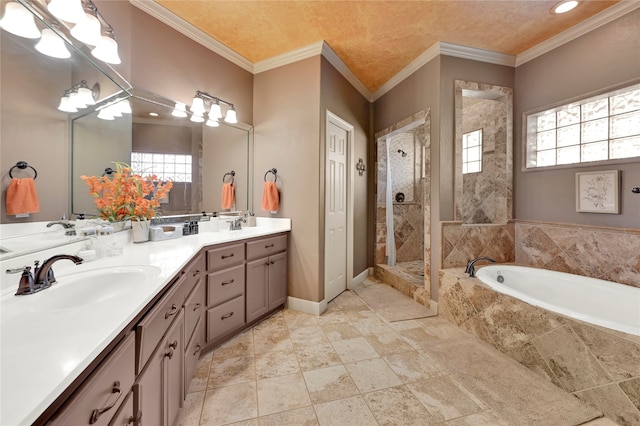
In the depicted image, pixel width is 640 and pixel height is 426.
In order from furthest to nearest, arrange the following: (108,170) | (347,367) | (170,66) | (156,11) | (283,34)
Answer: (283,34)
(170,66)
(156,11)
(347,367)
(108,170)

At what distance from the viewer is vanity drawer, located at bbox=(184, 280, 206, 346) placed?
1.46m

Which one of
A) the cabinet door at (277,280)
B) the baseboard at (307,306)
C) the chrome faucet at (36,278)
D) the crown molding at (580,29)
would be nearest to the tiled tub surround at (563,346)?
the baseboard at (307,306)

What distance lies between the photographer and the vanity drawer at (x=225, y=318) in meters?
1.93

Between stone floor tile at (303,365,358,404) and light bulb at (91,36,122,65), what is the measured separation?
7.76 ft

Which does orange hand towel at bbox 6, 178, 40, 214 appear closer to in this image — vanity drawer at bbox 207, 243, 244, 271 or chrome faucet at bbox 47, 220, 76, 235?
chrome faucet at bbox 47, 220, 76, 235

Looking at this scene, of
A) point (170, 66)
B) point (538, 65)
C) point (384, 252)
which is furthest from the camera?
point (384, 252)

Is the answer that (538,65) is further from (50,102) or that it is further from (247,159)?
(50,102)

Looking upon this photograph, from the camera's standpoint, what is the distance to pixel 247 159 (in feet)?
9.60

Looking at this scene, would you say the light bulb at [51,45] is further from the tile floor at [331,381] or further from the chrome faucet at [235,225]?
the tile floor at [331,381]

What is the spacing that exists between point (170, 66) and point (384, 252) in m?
3.35

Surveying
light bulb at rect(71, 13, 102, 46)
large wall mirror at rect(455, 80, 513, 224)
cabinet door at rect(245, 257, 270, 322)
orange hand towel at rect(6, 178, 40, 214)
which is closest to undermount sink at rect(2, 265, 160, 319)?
orange hand towel at rect(6, 178, 40, 214)

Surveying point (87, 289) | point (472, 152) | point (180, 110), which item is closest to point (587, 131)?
point (472, 152)

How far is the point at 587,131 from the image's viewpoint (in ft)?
7.78

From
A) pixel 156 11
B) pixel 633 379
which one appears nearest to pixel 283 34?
pixel 156 11
